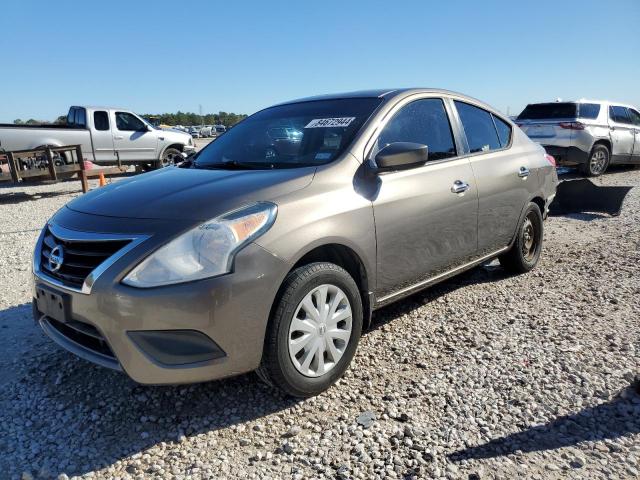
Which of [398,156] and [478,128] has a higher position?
[478,128]

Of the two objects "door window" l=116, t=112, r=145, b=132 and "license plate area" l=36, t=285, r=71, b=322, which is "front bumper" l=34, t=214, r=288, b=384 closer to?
"license plate area" l=36, t=285, r=71, b=322

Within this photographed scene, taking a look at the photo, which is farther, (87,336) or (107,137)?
(107,137)

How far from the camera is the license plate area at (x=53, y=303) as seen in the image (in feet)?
8.13

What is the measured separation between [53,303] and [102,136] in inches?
485

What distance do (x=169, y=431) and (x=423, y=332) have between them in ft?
6.11

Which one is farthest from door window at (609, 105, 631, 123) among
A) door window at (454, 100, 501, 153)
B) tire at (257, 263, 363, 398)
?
tire at (257, 263, 363, 398)

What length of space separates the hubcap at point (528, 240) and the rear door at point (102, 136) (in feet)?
39.3

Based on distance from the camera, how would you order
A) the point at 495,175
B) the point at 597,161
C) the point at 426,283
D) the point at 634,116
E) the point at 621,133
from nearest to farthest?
the point at 426,283 < the point at 495,175 < the point at 597,161 < the point at 621,133 < the point at 634,116

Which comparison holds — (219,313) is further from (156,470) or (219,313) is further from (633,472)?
(633,472)

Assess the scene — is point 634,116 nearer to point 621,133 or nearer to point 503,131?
point 621,133

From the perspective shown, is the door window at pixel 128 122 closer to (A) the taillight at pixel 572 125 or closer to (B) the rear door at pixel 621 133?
(A) the taillight at pixel 572 125

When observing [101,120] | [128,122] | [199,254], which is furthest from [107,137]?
[199,254]

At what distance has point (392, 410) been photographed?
266 cm

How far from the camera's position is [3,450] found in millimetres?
2412
